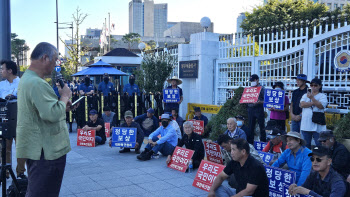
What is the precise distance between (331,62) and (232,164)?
516cm

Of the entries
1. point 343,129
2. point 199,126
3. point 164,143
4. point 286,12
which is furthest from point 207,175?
point 286,12

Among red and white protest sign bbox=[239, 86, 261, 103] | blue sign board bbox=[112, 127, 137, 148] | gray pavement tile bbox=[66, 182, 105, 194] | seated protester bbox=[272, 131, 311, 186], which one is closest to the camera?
seated protester bbox=[272, 131, 311, 186]

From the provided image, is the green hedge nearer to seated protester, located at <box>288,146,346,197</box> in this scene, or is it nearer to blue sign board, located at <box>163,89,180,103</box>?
blue sign board, located at <box>163,89,180,103</box>

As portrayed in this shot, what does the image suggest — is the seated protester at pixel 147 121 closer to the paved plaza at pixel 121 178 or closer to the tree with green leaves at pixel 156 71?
the paved plaza at pixel 121 178

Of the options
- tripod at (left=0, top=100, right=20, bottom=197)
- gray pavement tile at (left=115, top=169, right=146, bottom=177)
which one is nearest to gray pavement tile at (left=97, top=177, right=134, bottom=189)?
gray pavement tile at (left=115, top=169, right=146, bottom=177)

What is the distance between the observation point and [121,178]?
21.6 feet

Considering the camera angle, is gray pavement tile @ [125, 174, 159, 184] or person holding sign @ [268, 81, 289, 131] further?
person holding sign @ [268, 81, 289, 131]

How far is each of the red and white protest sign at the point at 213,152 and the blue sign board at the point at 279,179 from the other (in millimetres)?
1870

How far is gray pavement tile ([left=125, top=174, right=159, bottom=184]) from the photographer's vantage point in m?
6.38

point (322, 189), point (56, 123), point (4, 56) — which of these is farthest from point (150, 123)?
point (56, 123)

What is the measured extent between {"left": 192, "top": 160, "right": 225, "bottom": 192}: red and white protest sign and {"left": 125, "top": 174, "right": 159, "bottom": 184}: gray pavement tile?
3.11 feet

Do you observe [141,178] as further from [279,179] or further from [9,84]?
[9,84]

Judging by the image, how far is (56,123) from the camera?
2908 mm

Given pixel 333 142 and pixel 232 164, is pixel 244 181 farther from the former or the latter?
pixel 333 142
